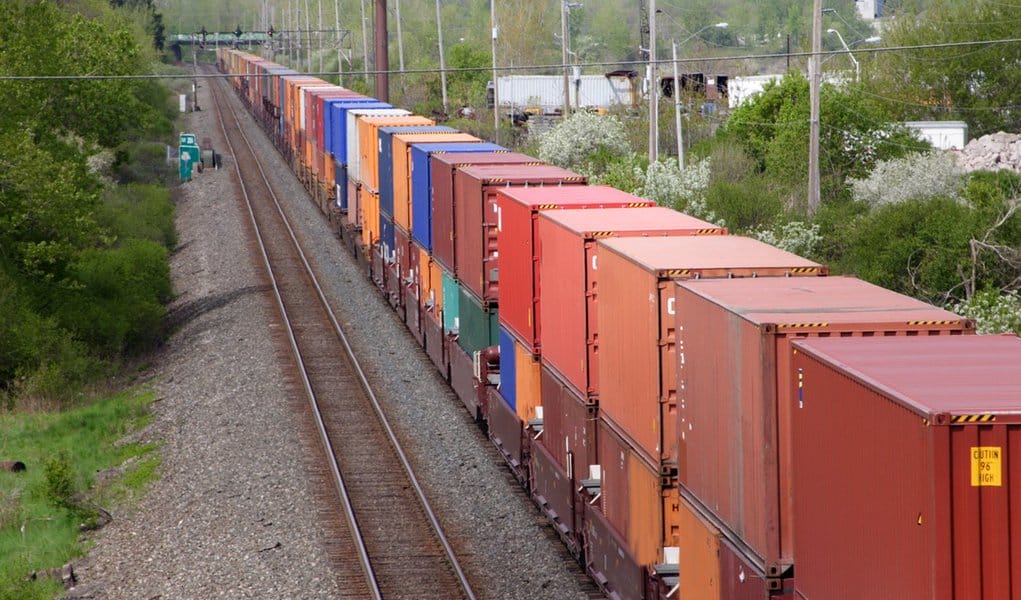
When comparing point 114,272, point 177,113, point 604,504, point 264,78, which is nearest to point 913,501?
point 604,504

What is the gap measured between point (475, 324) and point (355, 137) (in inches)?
688

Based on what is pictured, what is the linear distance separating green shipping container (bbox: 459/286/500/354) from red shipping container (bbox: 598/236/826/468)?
6041 millimetres

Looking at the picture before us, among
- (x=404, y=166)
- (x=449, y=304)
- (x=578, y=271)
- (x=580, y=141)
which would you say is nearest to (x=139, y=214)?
(x=580, y=141)

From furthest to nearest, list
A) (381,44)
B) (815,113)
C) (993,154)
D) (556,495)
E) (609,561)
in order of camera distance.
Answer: (381,44) → (993,154) → (815,113) → (556,495) → (609,561)

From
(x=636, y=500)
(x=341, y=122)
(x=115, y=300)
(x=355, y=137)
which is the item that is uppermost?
(x=341, y=122)

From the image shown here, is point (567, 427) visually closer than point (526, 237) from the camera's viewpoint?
Yes

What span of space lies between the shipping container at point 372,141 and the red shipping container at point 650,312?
1928 cm

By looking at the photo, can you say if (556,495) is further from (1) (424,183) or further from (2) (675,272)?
(1) (424,183)

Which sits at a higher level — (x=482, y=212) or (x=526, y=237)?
(x=482, y=212)

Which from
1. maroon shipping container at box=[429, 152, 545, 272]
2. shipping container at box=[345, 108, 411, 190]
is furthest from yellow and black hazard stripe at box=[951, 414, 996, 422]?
shipping container at box=[345, 108, 411, 190]

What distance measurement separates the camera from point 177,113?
9169 cm

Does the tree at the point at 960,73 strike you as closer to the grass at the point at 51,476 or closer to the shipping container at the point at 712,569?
the grass at the point at 51,476

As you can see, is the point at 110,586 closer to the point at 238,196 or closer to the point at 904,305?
the point at 904,305

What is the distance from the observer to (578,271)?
14219 millimetres
